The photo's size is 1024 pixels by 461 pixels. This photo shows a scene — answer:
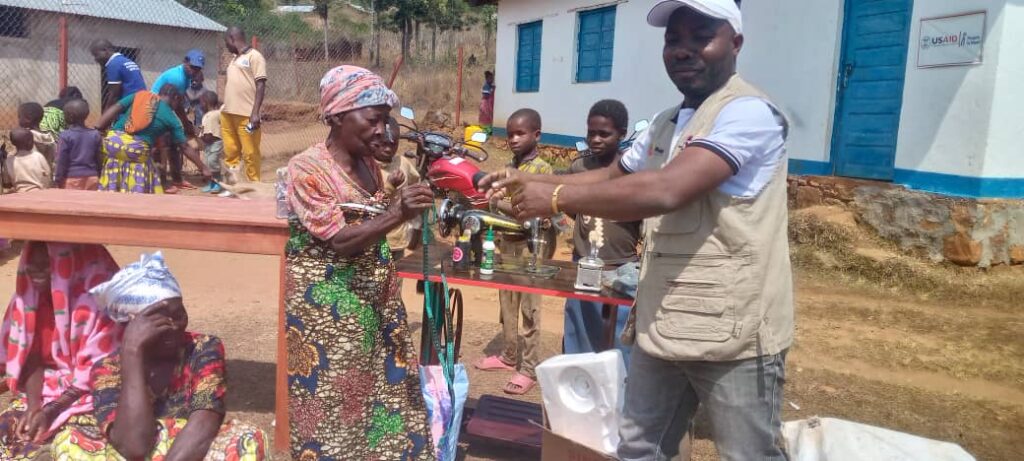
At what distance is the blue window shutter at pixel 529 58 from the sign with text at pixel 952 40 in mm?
7793

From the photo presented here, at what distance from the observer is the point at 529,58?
47.5 feet

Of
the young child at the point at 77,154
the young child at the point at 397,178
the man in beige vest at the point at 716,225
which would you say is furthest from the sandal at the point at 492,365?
the young child at the point at 77,154

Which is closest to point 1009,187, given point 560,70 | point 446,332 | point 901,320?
point 901,320

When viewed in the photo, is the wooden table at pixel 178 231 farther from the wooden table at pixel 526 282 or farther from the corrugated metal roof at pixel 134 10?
the corrugated metal roof at pixel 134 10

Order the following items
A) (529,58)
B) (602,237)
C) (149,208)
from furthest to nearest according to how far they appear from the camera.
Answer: (529,58), (602,237), (149,208)

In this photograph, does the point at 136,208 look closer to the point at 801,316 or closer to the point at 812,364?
the point at 812,364

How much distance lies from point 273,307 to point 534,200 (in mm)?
4508

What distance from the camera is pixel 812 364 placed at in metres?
5.15

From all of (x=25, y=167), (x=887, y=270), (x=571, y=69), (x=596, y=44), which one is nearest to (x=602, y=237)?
(x=887, y=270)

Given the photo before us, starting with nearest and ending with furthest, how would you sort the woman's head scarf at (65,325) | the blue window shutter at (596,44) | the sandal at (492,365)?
the woman's head scarf at (65,325)
the sandal at (492,365)
the blue window shutter at (596,44)

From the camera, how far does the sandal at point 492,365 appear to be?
4938 mm

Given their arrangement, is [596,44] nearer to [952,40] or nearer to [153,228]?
[952,40]

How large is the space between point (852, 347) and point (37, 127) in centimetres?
805

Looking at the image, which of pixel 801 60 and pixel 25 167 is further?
pixel 801 60
